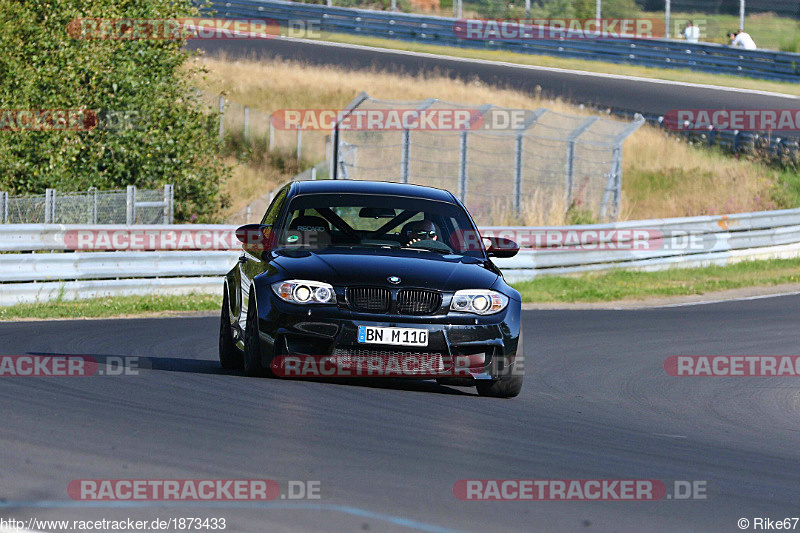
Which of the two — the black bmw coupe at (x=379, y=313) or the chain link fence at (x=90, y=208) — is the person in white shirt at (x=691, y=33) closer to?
the chain link fence at (x=90, y=208)

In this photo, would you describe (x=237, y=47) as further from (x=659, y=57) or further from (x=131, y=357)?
(x=131, y=357)

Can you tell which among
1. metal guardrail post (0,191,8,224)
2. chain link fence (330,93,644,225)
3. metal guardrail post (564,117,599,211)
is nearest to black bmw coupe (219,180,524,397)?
metal guardrail post (0,191,8,224)

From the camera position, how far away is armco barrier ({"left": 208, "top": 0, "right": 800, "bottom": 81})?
137ft

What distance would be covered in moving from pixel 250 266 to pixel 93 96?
550 inches

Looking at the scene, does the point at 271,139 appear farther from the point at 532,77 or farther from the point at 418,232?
the point at 418,232

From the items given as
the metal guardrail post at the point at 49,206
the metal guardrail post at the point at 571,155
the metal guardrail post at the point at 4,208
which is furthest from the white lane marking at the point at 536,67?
the metal guardrail post at the point at 4,208

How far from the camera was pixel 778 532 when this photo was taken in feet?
17.7

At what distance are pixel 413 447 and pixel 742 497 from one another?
175cm

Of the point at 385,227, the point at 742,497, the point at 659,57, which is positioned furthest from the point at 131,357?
the point at 659,57

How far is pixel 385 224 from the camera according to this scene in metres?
9.96

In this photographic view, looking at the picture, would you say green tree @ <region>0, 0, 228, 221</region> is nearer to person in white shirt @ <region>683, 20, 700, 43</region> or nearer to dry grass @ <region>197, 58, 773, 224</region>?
dry grass @ <region>197, 58, 773, 224</region>

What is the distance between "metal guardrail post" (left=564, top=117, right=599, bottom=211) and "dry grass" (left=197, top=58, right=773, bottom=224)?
0.33 meters

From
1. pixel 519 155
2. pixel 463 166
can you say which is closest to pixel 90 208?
pixel 463 166

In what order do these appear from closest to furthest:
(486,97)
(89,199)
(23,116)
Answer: (89,199) → (23,116) → (486,97)
